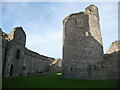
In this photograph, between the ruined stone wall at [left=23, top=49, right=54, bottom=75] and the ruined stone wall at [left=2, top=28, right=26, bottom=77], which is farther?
the ruined stone wall at [left=23, top=49, right=54, bottom=75]

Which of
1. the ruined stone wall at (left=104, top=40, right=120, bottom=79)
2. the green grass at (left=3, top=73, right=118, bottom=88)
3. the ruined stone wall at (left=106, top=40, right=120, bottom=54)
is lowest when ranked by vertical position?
the green grass at (left=3, top=73, right=118, bottom=88)

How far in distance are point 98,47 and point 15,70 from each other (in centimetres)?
1105

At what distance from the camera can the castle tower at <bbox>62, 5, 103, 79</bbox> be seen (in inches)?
556

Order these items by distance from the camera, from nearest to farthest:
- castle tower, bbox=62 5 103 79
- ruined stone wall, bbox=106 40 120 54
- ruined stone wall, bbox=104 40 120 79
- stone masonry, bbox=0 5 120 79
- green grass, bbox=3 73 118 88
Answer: green grass, bbox=3 73 118 88
castle tower, bbox=62 5 103 79
stone masonry, bbox=0 5 120 79
ruined stone wall, bbox=104 40 120 79
ruined stone wall, bbox=106 40 120 54

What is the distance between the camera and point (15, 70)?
1756 cm

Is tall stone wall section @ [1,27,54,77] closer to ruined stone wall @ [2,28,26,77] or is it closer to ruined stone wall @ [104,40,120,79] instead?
ruined stone wall @ [2,28,26,77]

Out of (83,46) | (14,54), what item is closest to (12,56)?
(14,54)

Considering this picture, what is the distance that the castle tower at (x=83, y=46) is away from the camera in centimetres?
1412

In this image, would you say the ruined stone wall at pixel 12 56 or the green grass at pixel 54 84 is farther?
the ruined stone wall at pixel 12 56

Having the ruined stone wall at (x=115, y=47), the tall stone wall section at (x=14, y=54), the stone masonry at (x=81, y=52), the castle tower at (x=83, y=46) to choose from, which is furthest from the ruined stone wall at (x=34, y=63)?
the ruined stone wall at (x=115, y=47)

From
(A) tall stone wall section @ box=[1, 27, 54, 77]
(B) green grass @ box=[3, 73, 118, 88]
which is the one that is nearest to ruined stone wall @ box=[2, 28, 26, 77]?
(A) tall stone wall section @ box=[1, 27, 54, 77]

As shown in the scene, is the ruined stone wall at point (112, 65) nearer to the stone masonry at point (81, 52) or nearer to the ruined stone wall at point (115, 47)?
the stone masonry at point (81, 52)

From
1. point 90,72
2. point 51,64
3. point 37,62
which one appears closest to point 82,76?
point 90,72

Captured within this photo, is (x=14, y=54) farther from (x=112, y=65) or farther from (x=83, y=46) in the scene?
(x=112, y=65)
